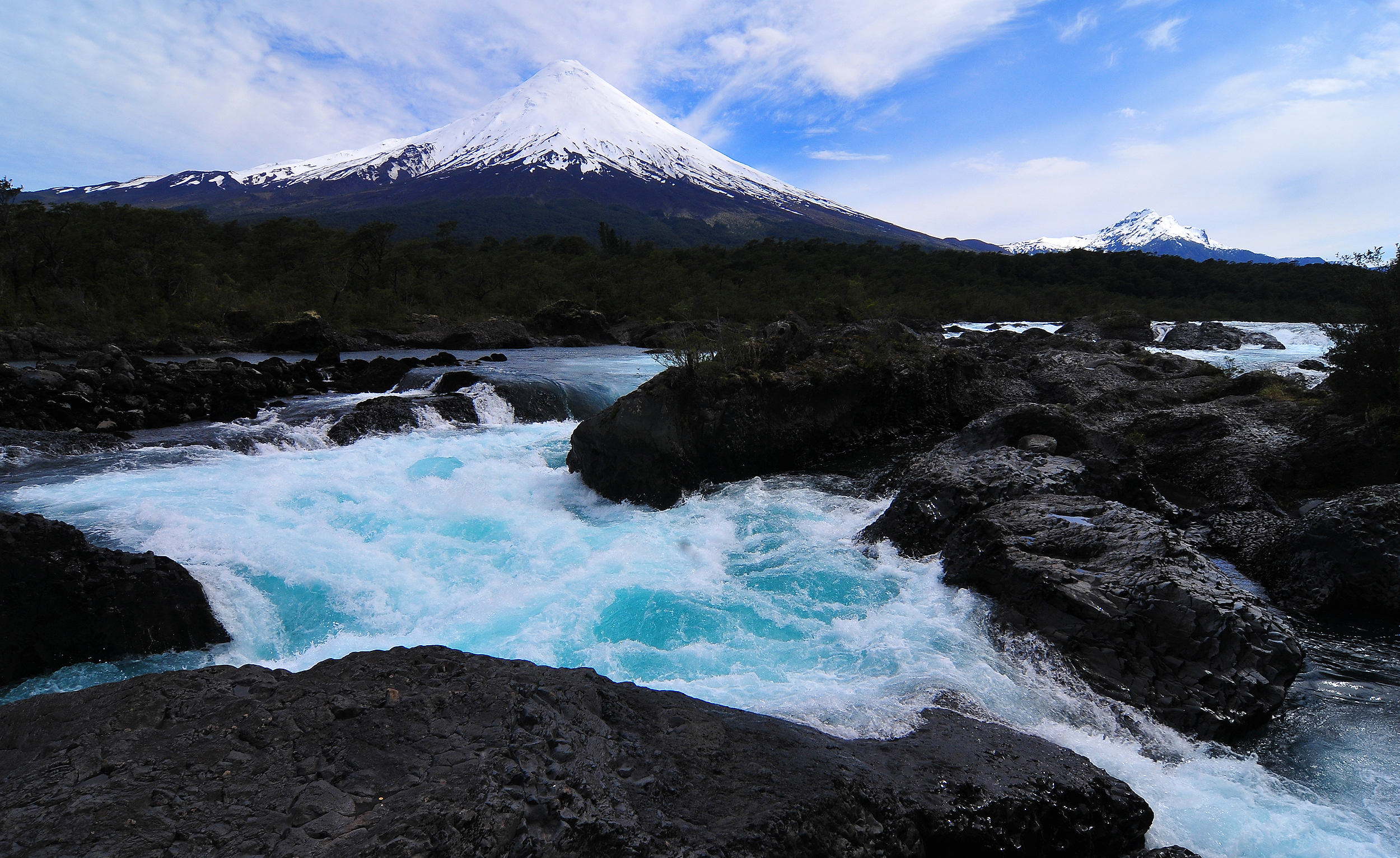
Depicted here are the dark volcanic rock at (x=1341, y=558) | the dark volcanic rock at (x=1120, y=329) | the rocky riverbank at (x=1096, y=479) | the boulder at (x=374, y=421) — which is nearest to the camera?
the rocky riverbank at (x=1096, y=479)

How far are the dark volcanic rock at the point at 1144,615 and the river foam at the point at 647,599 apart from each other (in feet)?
0.84

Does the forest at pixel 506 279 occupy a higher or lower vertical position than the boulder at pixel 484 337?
higher

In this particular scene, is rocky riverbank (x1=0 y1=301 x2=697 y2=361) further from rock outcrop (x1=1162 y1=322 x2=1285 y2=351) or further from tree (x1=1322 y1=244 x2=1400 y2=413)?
rock outcrop (x1=1162 y1=322 x2=1285 y2=351)

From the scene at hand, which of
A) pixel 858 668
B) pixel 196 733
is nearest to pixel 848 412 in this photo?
pixel 858 668

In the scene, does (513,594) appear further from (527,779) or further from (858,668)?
(527,779)

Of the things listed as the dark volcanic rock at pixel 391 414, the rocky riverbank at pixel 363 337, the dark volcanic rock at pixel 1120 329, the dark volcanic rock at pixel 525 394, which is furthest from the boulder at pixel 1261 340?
the dark volcanic rock at pixel 391 414

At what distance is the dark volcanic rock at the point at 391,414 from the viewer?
12.6m

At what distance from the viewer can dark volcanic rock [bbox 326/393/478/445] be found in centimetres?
1261

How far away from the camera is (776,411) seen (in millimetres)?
10719

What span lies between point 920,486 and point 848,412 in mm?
4567

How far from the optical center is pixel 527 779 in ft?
8.25

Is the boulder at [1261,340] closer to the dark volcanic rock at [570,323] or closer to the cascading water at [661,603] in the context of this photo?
the cascading water at [661,603]

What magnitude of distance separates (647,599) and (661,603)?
165 mm

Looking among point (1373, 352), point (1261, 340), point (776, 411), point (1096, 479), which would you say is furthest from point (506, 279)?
point (1373, 352)
